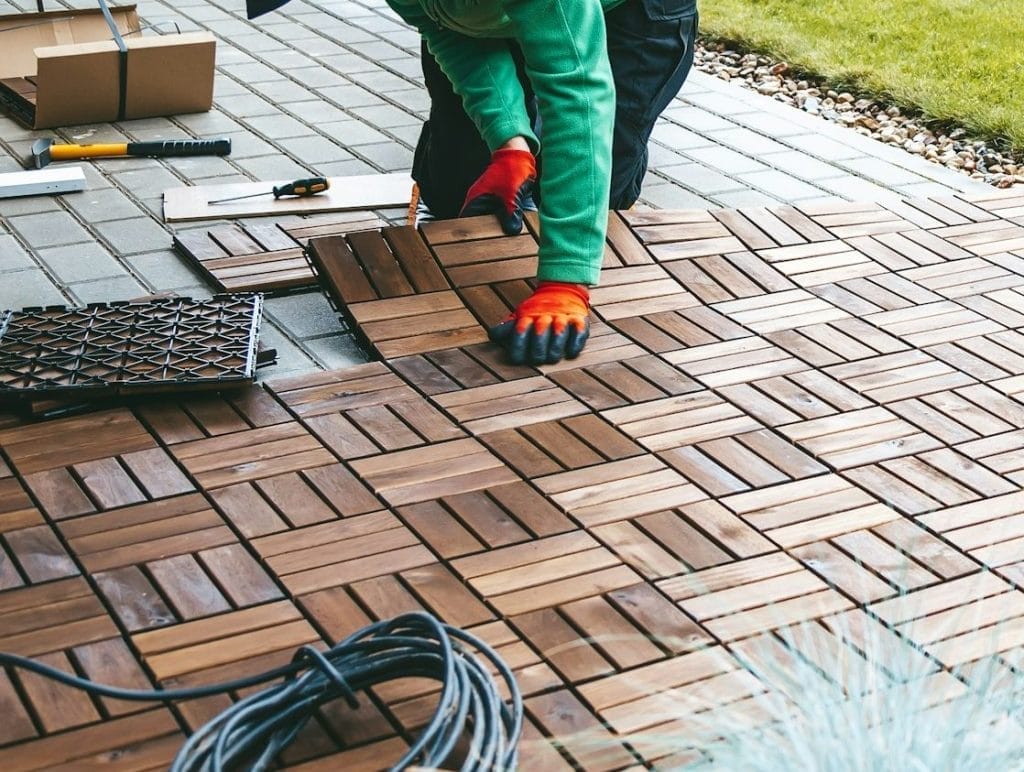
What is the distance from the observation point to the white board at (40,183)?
134 inches

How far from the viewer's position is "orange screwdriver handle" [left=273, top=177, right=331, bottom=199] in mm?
3408

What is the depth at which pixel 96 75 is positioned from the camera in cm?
391

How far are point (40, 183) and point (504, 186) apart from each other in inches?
50.4

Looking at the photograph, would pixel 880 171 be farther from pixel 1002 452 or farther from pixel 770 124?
pixel 1002 452

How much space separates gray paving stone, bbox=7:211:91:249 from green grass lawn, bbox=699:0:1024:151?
2940mm

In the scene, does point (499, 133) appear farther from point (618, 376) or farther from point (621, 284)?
point (618, 376)

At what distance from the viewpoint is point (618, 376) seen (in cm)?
257

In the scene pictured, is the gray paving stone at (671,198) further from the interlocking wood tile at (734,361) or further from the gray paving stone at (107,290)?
the gray paving stone at (107,290)

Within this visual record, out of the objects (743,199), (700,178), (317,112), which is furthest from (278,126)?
(743,199)

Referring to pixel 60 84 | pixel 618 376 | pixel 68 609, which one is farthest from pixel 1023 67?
pixel 68 609

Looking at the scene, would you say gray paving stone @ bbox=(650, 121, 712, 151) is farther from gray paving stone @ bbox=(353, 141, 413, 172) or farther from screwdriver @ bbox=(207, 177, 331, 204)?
screwdriver @ bbox=(207, 177, 331, 204)

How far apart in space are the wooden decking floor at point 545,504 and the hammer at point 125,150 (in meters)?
1.04

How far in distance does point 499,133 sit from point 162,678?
1857 mm

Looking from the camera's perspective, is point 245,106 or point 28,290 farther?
point 245,106
